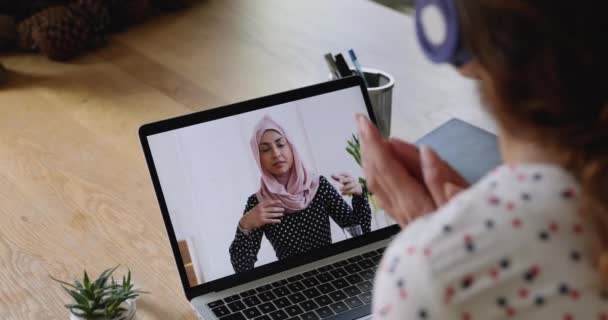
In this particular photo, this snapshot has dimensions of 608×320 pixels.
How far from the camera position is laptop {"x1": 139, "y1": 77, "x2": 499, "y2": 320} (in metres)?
0.87

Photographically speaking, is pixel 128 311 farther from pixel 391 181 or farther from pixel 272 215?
pixel 391 181

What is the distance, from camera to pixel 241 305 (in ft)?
2.81

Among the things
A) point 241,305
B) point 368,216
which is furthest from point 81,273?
point 368,216

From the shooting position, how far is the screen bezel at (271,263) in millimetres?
875

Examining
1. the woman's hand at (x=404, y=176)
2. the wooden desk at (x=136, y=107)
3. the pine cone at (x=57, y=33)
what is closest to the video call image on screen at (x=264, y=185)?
the wooden desk at (x=136, y=107)

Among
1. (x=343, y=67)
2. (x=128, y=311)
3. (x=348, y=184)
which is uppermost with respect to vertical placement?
(x=343, y=67)

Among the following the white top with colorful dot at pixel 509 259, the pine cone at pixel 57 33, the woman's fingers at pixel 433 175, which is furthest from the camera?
the pine cone at pixel 57 33

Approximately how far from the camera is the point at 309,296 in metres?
0.87

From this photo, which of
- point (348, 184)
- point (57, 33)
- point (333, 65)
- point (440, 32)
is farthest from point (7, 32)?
point (440, 32)

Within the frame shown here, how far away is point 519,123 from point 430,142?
0.64 meters

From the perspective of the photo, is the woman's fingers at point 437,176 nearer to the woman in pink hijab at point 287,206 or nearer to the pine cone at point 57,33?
the woman in pink hijab at point 287,206

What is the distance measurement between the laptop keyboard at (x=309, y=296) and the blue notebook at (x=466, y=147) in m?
0.19

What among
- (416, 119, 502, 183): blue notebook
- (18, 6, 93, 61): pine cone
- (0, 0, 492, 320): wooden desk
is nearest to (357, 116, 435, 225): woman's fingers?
(0, 0, 492, 320): wooden desk

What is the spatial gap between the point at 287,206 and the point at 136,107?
20.6 inches
